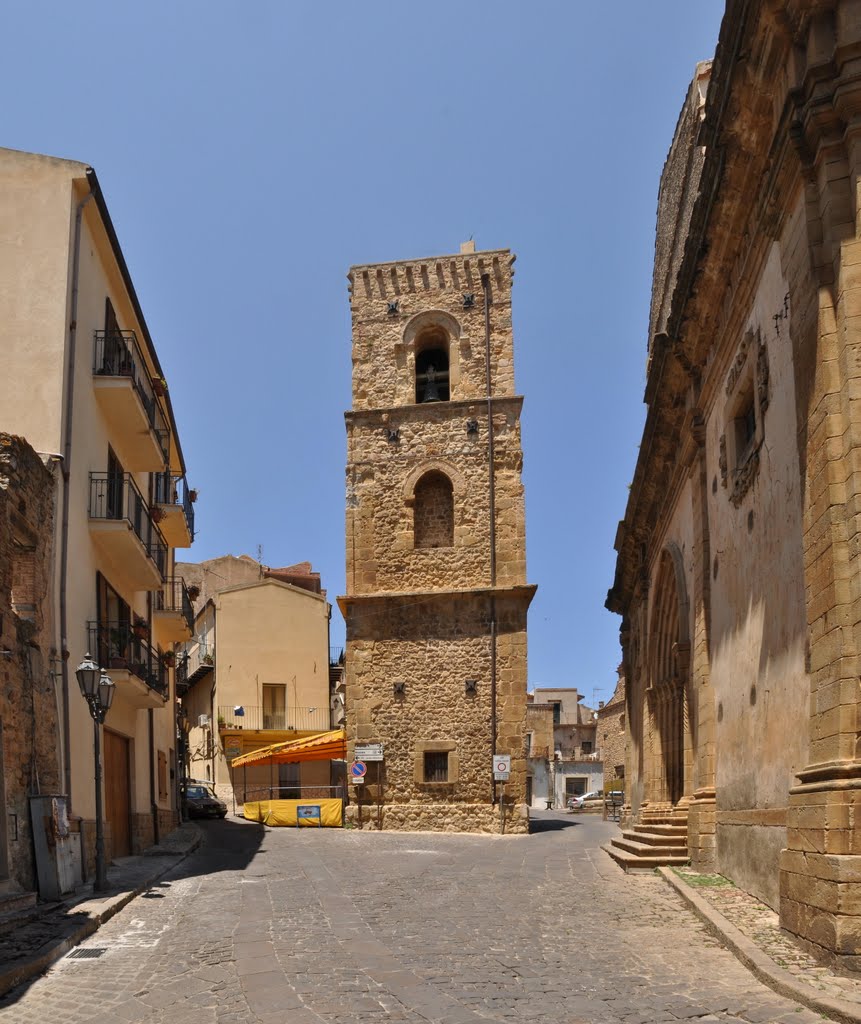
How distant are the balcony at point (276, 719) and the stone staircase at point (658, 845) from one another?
26.4m

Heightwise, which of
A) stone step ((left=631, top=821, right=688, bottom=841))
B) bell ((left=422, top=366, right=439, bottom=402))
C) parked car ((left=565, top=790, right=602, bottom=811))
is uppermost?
bell ((left=422, top=366, right=439, bottom=402))

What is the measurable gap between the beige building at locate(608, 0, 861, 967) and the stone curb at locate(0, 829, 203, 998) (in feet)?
16.3

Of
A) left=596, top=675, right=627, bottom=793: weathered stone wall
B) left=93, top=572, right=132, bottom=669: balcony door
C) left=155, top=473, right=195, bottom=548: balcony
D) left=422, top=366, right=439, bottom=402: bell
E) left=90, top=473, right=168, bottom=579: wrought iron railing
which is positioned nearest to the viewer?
left=93, top=572, right=132, bottom=669: balcony door

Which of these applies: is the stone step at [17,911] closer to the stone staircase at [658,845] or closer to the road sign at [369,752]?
the stone staircase at [658,845]

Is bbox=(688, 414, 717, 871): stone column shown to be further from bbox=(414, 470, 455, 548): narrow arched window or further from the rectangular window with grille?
bbox=(414, 470, 455, 548): narrow arched window

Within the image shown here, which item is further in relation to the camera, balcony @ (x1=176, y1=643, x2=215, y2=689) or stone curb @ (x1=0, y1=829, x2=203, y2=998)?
balcony @ (x1=176, y1=643, x2=215, y2=689)

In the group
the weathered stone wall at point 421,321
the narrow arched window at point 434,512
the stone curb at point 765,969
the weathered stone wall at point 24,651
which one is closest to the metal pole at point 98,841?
the weathered stone wall at point 24,651

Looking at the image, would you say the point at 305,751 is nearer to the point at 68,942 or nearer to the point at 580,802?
the point at 68,942

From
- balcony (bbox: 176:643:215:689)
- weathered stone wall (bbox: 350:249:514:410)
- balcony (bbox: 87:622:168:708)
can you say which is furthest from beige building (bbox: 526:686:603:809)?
balcony (bbox: 87:622:168:708)

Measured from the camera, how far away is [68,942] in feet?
28.7

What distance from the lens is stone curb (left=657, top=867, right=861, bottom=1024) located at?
5535 millimetres

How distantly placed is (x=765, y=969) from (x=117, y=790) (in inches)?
513

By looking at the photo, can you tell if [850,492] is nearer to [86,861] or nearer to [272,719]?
[86,861]

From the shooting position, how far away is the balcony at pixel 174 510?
75.3ft
